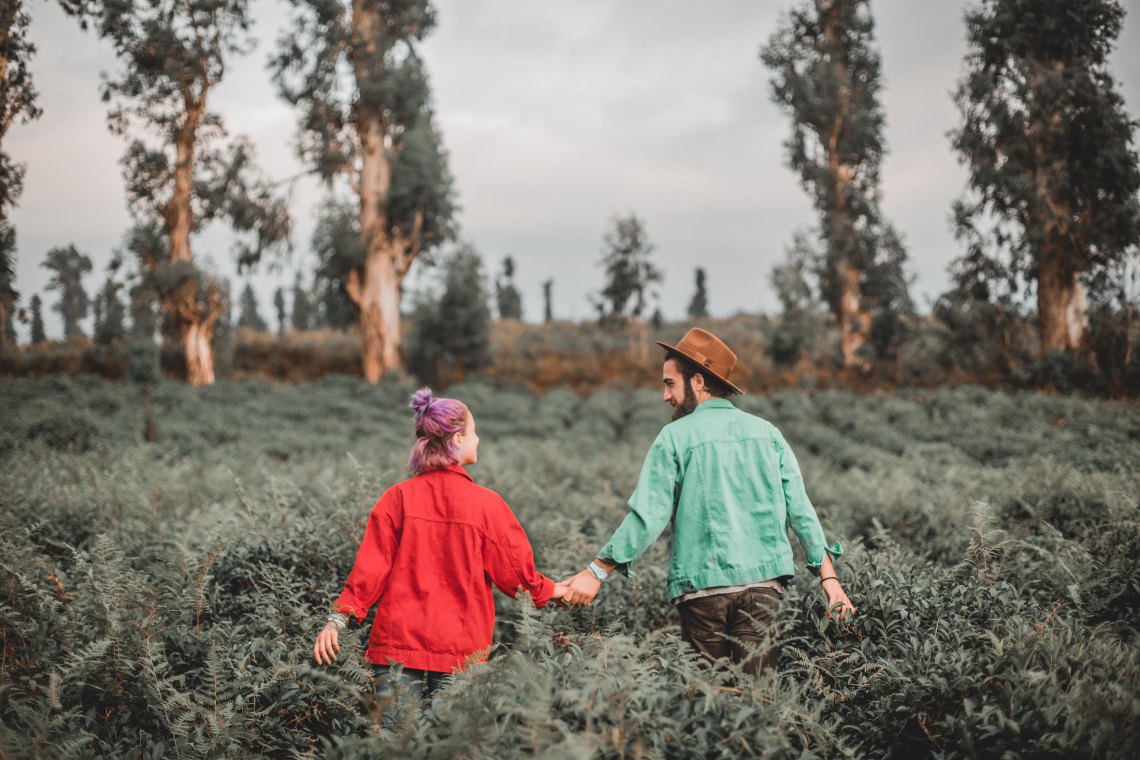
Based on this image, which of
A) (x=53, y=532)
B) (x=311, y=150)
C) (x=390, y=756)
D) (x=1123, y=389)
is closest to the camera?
(x=390, y=756)

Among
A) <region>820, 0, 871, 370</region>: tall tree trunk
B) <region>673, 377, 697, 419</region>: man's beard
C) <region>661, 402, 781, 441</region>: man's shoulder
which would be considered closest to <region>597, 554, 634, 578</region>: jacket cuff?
<region>661, 402, 781, 441</region>: man's shoulder

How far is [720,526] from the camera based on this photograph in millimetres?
3273

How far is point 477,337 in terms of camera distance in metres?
34.7

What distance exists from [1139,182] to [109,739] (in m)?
26.4

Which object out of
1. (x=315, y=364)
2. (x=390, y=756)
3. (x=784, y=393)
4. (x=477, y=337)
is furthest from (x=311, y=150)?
(x=390, y=756)

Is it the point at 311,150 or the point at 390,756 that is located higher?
the point at 311,150

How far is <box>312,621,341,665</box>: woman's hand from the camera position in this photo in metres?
3.06

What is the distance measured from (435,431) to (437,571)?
2.26 feet

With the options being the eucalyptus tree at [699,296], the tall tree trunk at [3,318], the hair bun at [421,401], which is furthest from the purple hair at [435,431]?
the eucalyptus tree at [699,296]

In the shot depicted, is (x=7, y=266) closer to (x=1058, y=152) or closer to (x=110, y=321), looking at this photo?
(x=110, y=321)

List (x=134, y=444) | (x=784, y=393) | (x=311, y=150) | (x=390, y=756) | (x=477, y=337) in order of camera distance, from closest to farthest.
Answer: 1. (x=390, y=756)
2. (x=134, y=444)
3. (x=311, y=150)
4. (x=784, y=393)
5. (x=477, y=337)

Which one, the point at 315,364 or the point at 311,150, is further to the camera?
the point at 315,364

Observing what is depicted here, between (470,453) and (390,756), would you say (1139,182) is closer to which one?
(470,453)

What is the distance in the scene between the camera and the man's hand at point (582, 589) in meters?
3.35
